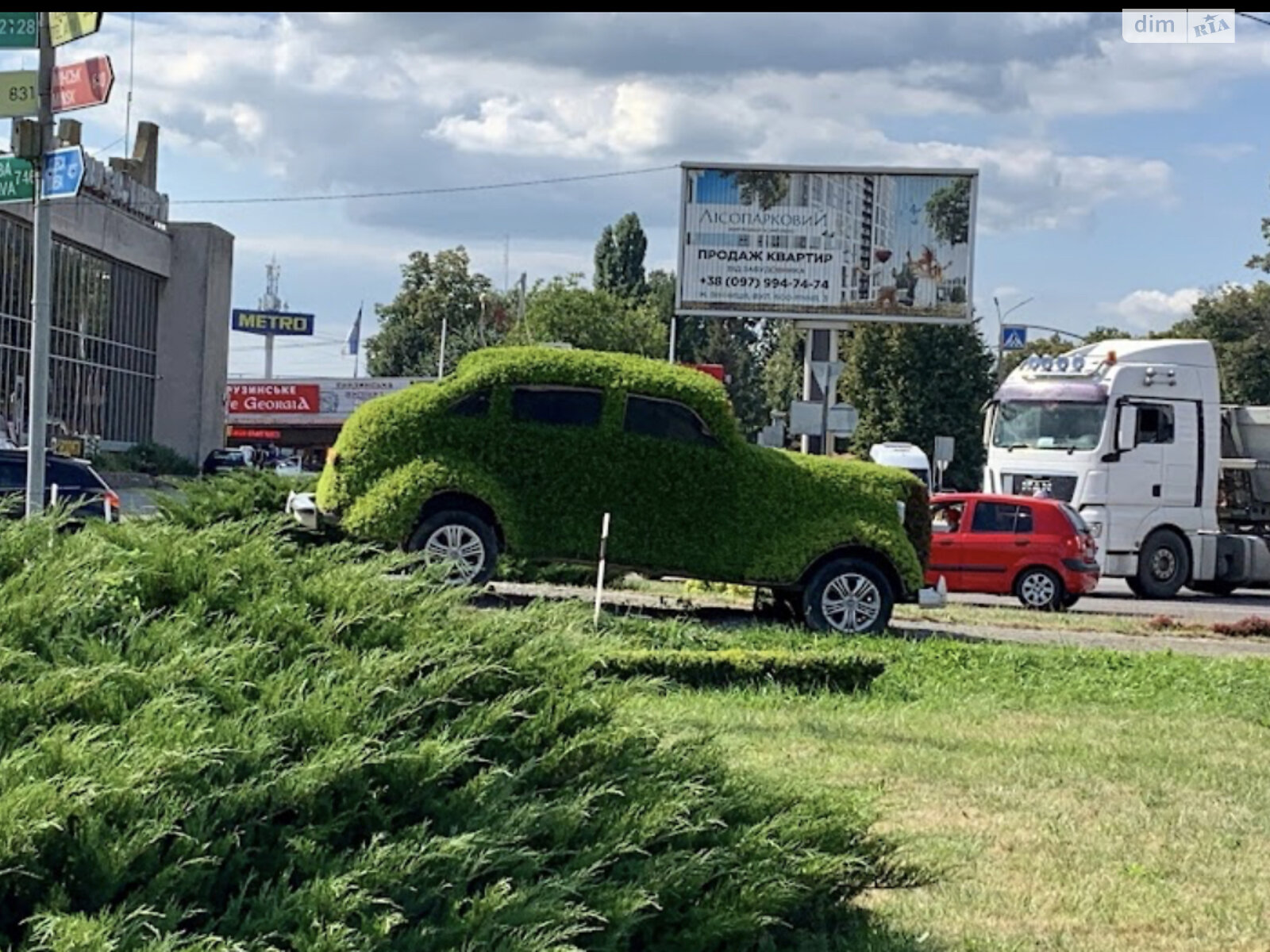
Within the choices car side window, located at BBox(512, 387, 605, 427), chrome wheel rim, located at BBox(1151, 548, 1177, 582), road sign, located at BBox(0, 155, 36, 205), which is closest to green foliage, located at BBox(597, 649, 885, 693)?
car side window, located at BBox(512, 387, 605, 427)

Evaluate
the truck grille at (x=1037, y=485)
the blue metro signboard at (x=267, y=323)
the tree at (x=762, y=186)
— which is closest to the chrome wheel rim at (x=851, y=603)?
the truck grille at (x=1037, y=485)

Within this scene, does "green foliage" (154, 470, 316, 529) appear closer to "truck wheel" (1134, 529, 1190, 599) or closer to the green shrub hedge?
the green shrub hedge

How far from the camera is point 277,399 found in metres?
82.7

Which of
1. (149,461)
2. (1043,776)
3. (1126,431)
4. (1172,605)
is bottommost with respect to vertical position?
(1172,605)

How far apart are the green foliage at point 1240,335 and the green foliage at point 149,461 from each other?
120 feet

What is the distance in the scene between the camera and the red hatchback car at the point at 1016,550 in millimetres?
21234

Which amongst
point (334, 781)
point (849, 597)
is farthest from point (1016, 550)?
Answer: point (334, 781)

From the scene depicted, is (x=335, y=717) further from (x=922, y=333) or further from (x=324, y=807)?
(x=922, y=333)

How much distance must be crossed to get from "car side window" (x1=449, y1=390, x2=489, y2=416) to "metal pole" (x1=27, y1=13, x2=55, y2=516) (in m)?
3.42

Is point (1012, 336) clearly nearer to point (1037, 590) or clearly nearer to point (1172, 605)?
point (1172, 605)

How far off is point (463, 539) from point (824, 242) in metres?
24.2

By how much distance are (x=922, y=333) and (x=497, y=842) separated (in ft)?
209

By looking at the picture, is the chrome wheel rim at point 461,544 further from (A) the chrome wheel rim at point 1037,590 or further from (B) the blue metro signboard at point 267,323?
(B) the blue metro signboard at point 267,323
